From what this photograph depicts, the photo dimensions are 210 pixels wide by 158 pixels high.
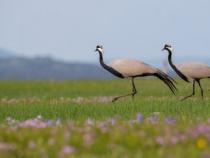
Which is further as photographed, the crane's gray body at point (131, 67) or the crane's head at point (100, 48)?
the crane's head at point (100, 48)

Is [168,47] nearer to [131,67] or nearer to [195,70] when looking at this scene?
[195,70]

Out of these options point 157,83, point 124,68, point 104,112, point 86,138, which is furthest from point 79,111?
point 157,83

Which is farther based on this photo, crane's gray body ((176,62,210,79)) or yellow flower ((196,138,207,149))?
crane's gray body ((176,62,210,79))

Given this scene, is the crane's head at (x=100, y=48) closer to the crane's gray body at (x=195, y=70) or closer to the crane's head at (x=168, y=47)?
the crane's head at (x=168, y=47)

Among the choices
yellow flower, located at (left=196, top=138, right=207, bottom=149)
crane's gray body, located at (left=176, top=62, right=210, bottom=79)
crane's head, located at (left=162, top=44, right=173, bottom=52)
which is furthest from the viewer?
crane's head, located at (left=162, top=44, right=173, bottom=52)

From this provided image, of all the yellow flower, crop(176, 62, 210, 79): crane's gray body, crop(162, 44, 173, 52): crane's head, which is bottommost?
the yellow flower

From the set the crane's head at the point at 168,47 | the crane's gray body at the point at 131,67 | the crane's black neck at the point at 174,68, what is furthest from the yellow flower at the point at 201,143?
the crane's head at the point at 168,47

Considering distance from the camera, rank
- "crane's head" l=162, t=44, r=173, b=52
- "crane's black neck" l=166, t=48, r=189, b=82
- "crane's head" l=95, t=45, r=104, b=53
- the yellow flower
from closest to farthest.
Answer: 1. the yellow flower
2. "crane's black neck" l=166, t=48, r=189, b=82
3. "crane's head" l=162, t=44, r=173, b=52
4. "crane's head" l=95, t=45, r=104, b=53

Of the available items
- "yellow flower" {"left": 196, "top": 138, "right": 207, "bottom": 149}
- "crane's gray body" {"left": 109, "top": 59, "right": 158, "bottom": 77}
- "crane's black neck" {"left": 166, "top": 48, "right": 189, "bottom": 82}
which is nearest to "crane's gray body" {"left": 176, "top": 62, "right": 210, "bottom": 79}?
"crane's black neck" {"left": 166, "top": 48, "right": 189, "bottom": 82}

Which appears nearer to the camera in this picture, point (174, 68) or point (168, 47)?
point (174, 68)

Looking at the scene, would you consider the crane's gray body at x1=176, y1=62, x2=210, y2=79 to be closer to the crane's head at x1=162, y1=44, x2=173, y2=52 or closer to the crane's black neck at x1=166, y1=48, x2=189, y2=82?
the crane's black neck at x1=166, y1=48, x2=189, y2=82

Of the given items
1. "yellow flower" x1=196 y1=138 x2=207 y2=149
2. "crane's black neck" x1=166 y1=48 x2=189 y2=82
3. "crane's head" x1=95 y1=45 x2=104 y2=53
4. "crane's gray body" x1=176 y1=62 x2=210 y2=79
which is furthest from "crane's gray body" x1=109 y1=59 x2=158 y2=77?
"yellow flower" x1=196 y1=138 x2=207 y2=149

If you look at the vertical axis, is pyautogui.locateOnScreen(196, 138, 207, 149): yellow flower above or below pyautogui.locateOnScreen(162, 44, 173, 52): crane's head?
below

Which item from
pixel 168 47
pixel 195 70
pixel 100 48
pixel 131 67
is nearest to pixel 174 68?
pixel 195 70
